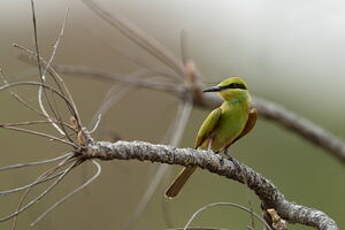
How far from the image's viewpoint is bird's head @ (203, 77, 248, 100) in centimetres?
325

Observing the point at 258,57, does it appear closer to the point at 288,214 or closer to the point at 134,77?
the point at 134,77

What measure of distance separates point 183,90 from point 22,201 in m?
1.55

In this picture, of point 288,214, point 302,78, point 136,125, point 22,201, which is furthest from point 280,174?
point 22,201

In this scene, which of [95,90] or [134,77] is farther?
[95,90]

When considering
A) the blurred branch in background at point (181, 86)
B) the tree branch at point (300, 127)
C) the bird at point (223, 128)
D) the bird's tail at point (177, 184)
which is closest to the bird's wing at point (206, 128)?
the bird at point (223, 128)

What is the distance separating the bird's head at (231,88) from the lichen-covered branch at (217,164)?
3.07 ft

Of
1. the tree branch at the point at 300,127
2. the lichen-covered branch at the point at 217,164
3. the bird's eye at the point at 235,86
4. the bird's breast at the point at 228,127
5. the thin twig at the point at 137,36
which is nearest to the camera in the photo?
the lichen-covered branch at the point at 217,164

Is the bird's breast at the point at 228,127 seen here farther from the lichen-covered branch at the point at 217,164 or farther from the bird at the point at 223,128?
the lichen-covered branch at the point at 217,164

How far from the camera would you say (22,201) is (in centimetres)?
196

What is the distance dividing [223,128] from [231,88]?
11.5 inches

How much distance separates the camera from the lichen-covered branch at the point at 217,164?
2.00 metres

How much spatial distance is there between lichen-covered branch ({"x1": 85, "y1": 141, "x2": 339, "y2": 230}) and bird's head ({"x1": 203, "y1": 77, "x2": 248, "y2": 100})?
0.93 m

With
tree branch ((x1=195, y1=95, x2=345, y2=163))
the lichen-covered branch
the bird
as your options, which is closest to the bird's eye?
the bird

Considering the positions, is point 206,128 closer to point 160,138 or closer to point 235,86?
point 235,86
